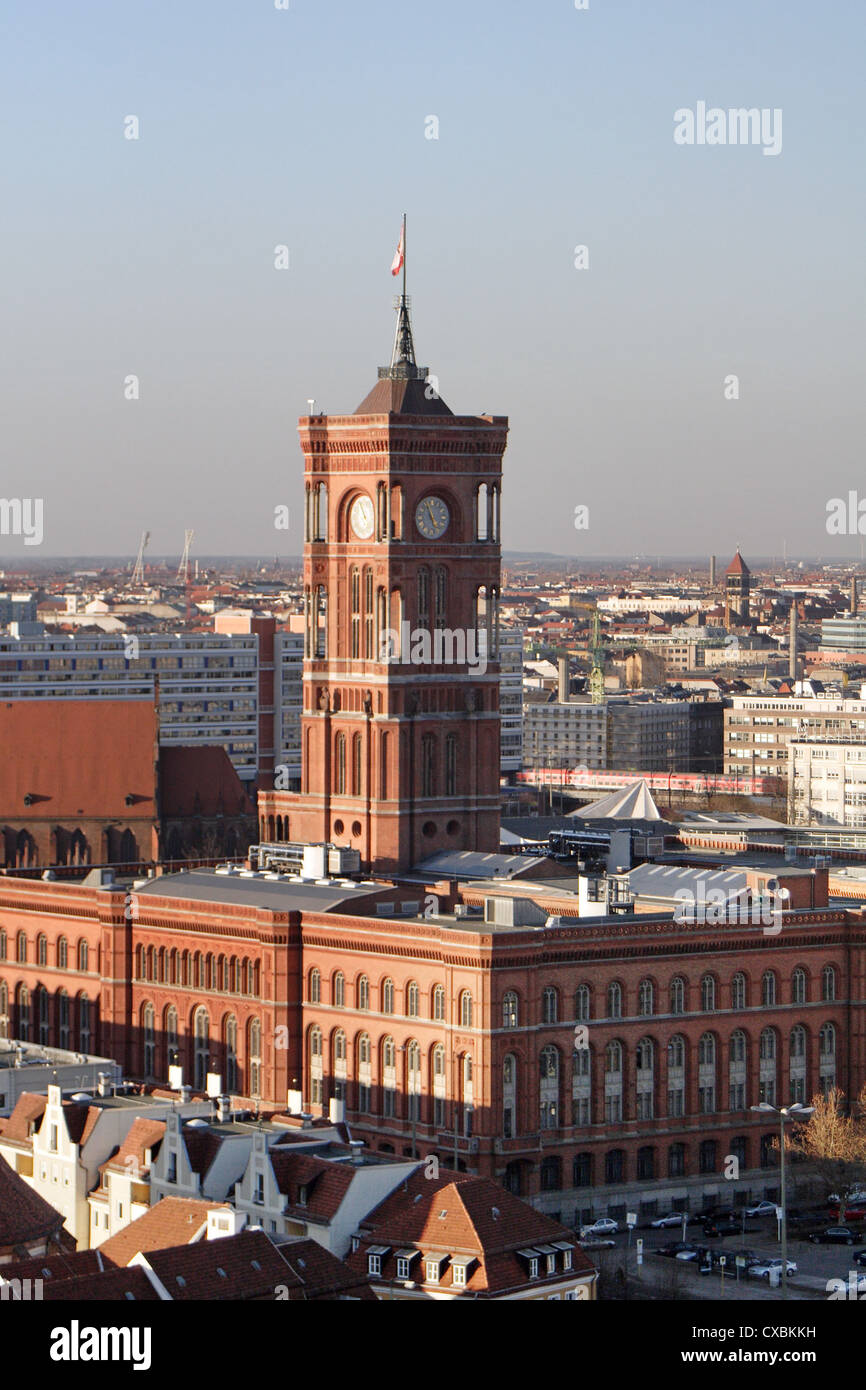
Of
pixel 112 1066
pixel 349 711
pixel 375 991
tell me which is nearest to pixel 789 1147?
pixel 375 991

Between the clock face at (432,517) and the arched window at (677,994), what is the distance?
31482 mm

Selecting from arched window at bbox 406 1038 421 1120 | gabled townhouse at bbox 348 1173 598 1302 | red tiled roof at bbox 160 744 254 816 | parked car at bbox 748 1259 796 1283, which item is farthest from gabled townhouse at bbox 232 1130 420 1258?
red tiled roof at bbox 160 744 254 816

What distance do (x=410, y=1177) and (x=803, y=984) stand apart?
38.2 metres

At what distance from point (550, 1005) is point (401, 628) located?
30365 millimetres

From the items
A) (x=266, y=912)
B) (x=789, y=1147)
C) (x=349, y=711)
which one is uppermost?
(x=349, y=711)

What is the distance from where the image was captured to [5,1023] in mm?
122062

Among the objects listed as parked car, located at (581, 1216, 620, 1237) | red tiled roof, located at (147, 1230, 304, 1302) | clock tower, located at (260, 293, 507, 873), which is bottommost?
parked car, located at (581, 1216, 620, 1237)

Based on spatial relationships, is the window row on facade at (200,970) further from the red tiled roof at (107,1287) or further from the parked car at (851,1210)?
the red tiled roof at (107,1287)

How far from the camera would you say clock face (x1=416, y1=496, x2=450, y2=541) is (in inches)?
4845

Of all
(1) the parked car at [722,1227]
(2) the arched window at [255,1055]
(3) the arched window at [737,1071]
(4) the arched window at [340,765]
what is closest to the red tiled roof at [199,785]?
(4) the arched window at [340,765]

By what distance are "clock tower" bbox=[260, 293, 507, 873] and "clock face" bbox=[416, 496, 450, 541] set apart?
8 centimetres

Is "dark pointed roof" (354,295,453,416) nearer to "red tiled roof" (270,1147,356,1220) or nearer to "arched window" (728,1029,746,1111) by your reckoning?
"arched window" (728,1029,746,1111)

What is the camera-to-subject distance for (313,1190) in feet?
230

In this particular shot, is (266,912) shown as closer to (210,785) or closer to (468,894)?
(468,894)
